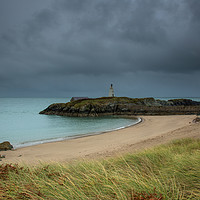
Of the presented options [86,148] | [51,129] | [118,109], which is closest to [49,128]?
[51,129]

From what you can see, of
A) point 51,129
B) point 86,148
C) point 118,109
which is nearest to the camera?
point 86,148

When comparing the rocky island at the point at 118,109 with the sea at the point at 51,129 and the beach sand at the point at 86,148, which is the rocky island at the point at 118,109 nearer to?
the sea at the point at 51,129

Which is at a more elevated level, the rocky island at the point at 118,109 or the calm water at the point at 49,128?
the rocky island at the point at 118,109

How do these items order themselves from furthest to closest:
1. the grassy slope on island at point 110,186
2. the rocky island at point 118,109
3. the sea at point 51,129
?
1. the rocky island at point 118,109
2. the sea at point 51,129
3. the grassy slope on island at point 110,186

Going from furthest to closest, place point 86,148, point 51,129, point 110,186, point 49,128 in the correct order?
point 49,128 → point 51,129 → point 86,148 → point 110,186

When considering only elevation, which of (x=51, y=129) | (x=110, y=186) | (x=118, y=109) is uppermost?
(x=110, y=186)

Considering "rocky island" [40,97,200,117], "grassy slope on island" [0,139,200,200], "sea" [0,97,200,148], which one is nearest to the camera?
"grassy slope on island" [0,139,200,200]

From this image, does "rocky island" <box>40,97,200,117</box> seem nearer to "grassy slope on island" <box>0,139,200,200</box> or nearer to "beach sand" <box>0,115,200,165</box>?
"beach sand" <box>0,115,200,165</box>

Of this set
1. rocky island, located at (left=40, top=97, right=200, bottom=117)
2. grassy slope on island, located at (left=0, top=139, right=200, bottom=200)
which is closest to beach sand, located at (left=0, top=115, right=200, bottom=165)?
grassy slope on island, located at (left=0, top=139, right=200, bottom=200)

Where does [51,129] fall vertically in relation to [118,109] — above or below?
below

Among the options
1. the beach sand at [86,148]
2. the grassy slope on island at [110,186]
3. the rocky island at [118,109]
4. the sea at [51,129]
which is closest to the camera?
the grassy slope on island at [110,186]

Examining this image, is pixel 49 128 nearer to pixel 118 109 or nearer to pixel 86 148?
pixel 86 148

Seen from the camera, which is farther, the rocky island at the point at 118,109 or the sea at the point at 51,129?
the rocky island at the point at 118,109

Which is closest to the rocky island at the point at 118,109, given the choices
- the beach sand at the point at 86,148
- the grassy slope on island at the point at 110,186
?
the beach sand at the point at 86,148
